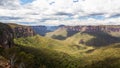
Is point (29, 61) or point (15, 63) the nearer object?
point (15, 63)

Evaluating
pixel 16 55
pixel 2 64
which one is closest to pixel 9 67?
pixel 2 64

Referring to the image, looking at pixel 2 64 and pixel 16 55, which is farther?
pixel 16 55

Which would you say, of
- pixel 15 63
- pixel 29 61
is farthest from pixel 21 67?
pixel 29 61

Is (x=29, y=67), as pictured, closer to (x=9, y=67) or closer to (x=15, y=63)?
(x=15, y=63)

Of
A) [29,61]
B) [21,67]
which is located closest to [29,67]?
[29,61]

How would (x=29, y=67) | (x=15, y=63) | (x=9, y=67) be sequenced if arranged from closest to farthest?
(x=9, y=67)
(x=15, y=63)
(x=29, y=67)

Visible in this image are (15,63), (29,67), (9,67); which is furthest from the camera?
(29,67)

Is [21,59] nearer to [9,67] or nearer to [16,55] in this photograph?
[16,55]
